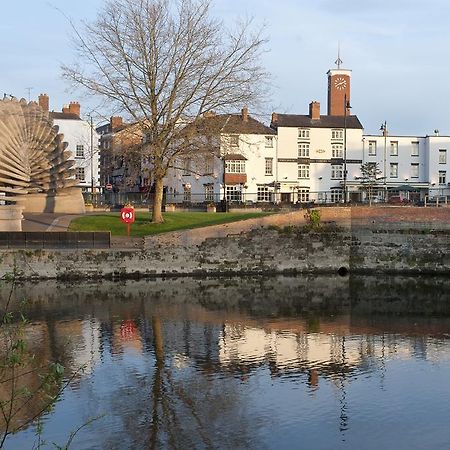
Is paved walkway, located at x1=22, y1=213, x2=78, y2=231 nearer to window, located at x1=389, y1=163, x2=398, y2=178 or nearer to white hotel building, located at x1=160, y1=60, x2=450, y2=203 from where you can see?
white hotel building, located at x1=160, y1=60, x2=450, y2=203

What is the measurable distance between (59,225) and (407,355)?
2354 centimetres

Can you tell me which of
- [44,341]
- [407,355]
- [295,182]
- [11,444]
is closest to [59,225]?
[44,341]

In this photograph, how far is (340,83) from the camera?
76.0 meters

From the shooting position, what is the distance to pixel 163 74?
1417 inches

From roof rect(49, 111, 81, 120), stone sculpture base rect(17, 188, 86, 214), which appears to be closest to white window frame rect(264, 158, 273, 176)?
roof rect(49, 111, 81, 120)

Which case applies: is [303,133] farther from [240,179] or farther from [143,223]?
[143,223]

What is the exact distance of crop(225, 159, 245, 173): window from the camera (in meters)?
64.2

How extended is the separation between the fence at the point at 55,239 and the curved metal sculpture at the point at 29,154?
6083 mm

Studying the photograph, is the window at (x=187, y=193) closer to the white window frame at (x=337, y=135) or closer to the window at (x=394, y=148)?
the white window frame at (x=337, y=135)

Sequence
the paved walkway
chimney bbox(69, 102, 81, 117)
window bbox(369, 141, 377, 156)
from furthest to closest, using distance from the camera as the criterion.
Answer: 1. chimney bbox(69, 102, 81, 117)
2. window bbox(369, 141, 377, 156)
3. the paved walkway

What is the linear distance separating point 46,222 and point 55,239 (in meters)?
5.58

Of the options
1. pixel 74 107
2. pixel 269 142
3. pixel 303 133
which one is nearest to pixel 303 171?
pixel 303 133

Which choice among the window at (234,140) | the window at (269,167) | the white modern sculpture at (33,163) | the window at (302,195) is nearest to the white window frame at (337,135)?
the window at (302,195)

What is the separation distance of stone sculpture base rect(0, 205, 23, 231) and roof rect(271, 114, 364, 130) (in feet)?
123
